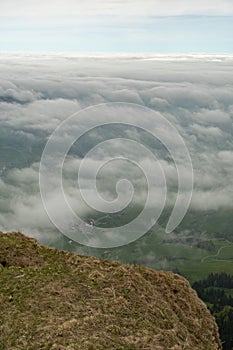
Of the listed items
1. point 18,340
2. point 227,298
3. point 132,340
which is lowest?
point 18,340

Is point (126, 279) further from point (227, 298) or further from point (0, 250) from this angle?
point (227, 298)

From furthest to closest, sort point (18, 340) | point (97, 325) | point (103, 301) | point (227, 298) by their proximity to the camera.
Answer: point (227, 298), point (103, 301), point (97, 325), point (18, 340)

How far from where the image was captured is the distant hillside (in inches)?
805

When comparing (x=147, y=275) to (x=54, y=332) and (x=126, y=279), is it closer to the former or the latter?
(x=126, y=279)

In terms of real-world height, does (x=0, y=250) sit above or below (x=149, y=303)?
above

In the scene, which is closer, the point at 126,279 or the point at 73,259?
the point at 126,279

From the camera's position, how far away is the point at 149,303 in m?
25.5

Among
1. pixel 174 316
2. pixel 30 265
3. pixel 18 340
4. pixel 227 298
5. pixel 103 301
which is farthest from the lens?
pixel 227 298

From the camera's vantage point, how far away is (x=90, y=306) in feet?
77.9

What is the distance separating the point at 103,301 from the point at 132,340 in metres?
4.36

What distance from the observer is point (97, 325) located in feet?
70.7

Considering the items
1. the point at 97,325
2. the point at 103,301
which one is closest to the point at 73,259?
the point at 103,301

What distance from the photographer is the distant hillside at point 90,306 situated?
20.4 metres

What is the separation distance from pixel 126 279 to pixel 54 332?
8.10 meters
